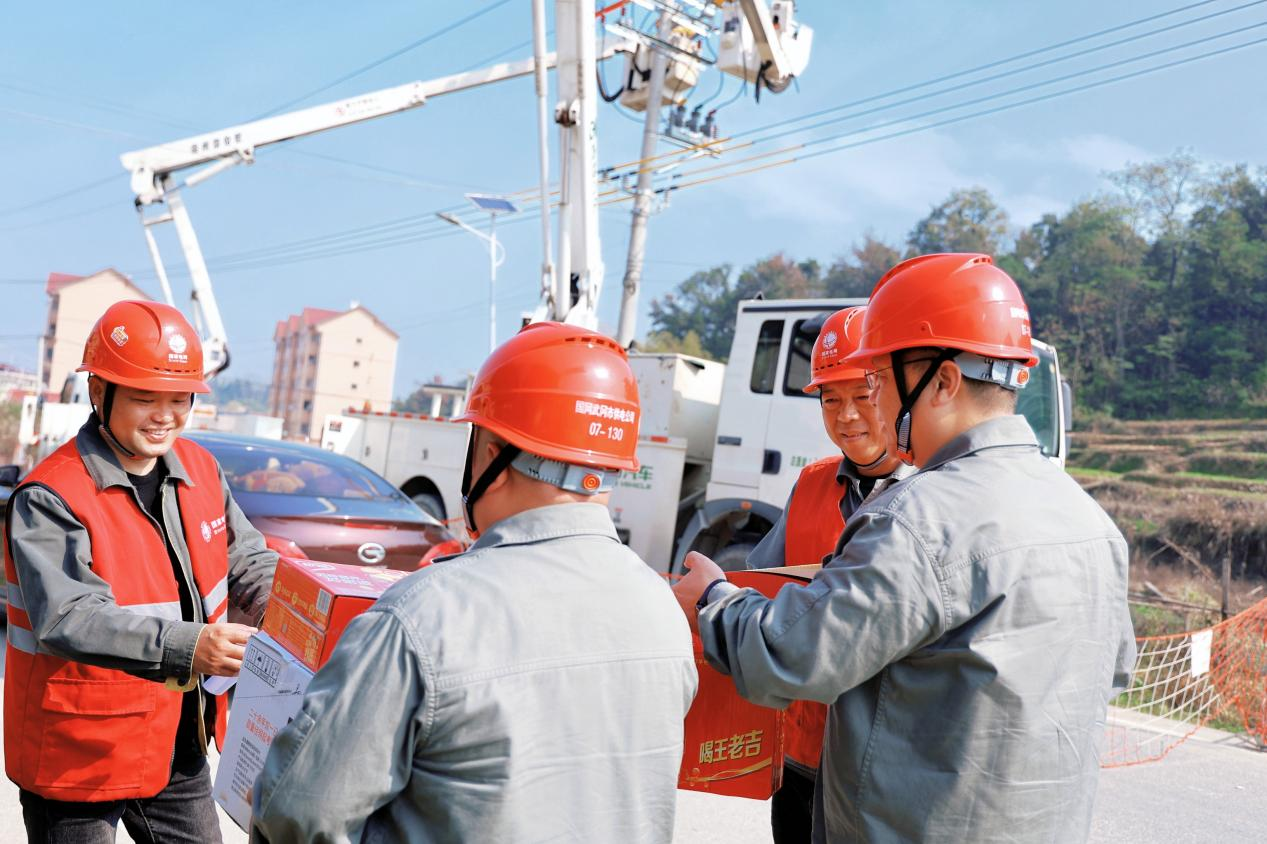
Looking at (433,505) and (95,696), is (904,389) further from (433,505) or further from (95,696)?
(433,505)

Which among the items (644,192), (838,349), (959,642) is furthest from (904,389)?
(644,192)

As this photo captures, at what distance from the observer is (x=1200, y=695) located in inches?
340

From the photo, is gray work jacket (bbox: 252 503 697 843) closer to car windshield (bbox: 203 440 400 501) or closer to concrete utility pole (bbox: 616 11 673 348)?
car windshield (bbox: 203 440 400 501)

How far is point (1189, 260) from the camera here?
51656mm

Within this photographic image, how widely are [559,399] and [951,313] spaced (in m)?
0.80

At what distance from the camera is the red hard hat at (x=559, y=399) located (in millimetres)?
1684

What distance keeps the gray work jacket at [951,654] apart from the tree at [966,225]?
6432cm

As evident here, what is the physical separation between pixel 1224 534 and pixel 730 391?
24694 mm

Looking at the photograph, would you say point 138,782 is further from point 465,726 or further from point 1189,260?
point 1189,260

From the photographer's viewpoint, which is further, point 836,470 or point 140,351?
point 836,470

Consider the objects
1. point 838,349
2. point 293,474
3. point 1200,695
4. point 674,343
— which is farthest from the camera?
point 674,343

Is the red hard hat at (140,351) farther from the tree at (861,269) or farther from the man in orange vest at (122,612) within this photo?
the tree at (861,269)

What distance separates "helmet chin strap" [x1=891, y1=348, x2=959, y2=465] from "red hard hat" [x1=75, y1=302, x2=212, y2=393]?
1.67 m

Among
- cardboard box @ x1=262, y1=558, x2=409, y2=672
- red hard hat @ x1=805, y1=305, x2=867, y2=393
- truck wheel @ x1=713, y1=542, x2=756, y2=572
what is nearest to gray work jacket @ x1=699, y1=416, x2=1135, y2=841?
cardboard box @ x1=262, y1=558, x2=409, y2=672
